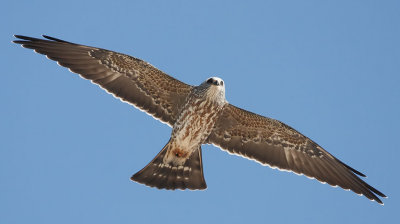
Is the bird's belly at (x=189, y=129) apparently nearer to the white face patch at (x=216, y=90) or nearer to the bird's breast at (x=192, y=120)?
the bird's breast at (x=192, y=120)

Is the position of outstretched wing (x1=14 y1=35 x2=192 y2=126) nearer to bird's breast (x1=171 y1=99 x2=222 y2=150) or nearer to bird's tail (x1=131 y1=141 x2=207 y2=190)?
bird's breast (x1=171 y1=99 x2=222 y2=150)

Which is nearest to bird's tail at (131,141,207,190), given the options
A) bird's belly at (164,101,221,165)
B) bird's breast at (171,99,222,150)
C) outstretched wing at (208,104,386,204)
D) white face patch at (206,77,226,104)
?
bird's belly at (164,101,221,165)

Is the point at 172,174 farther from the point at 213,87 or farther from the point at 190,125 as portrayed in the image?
the point at 213,87

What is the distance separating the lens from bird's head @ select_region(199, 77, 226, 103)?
1285 cm

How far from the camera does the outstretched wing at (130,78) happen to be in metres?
13.1

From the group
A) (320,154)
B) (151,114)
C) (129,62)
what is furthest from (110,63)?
(320,154)

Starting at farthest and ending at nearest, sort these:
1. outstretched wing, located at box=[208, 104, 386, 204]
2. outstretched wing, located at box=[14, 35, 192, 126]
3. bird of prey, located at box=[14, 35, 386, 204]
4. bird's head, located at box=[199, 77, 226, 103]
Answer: outstretched wing, located at box=[208, 104, 386, 204], outstretched wing, located at box=[14, 35, 192, 126], bird of prey, located at box=[14, 35, 386, 204], bird's head, located at box=[199, 77, 226, 103]

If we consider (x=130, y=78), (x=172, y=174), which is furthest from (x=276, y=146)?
(x=130, y=78)

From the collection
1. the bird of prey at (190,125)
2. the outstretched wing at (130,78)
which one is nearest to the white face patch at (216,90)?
the bird of prey at (190,125)

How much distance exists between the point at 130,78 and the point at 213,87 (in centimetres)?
196

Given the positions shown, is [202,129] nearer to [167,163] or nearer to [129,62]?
[167,163]

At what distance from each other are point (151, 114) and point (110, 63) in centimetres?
145

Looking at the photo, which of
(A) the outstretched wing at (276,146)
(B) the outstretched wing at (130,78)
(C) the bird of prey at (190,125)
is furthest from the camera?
(A) the outstretched wing at (276,146)

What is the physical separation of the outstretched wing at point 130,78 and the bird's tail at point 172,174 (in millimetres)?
926
